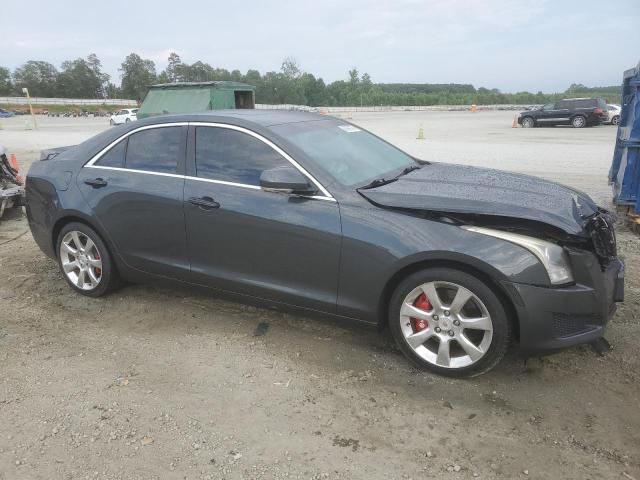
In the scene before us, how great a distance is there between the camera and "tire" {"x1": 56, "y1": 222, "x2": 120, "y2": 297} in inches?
172

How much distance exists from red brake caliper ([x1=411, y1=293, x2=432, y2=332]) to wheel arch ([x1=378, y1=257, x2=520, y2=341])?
0.16m

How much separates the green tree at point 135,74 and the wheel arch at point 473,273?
108 metres

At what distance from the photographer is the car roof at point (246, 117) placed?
12.5 ft

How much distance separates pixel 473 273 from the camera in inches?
118

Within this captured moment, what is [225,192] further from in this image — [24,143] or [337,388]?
[24,143]

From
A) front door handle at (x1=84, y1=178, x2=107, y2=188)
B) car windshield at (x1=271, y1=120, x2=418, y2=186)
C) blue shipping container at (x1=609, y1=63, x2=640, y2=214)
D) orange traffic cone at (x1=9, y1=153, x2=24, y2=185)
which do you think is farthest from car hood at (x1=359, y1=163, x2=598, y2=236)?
orange traffic cone at (x1=9, y1=153, x2=24, y2=185)

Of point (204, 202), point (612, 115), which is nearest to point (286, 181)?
point (204, 202)

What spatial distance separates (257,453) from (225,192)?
183 centimetres

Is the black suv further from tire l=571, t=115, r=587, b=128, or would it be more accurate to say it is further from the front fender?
the front fender

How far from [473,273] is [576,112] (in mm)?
27688

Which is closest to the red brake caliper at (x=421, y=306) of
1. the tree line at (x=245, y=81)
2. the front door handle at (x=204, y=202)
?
the front door handle at (x=204, y=202)

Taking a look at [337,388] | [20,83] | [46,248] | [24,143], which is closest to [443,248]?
[337,388]

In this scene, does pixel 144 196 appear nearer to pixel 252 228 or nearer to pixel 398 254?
pixel 252 228

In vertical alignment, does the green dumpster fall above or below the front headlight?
above
